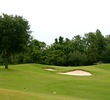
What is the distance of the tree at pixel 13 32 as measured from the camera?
39281 mm

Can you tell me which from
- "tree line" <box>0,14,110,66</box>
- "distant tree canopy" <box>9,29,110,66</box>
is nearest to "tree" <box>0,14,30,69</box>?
"tree line" <box>0,14,110,66</box>

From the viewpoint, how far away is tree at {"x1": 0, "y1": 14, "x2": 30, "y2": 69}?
129 ft

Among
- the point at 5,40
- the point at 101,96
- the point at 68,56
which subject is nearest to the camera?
the point at 101,96

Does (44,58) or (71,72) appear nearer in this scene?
(71,72)

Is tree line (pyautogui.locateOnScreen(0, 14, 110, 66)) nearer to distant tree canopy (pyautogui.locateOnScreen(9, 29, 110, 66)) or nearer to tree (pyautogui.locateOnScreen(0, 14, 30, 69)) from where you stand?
distant tree canopy (pyautogui.locateOnScreen(9, 29, 110, 66))

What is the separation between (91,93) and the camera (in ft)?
70.1

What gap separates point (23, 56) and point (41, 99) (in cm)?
7389

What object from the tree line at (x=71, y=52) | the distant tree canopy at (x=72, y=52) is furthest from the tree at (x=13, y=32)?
the distant tree canopy at (x=72, y=52)

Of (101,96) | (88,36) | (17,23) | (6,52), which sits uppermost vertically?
(88,36)

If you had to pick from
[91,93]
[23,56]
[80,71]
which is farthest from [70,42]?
[91,93]

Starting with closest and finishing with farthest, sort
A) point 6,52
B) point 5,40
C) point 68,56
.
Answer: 1. point 5,40
2. point 6,52
3. point 68,56

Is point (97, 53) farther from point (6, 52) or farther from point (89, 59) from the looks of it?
point (6, 52)

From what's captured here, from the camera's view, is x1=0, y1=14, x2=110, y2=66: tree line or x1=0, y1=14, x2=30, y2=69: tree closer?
x1=0, y1=14, x2=30, y2=69: tree

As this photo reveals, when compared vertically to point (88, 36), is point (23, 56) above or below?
below
